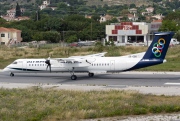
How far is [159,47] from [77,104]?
14553 mm

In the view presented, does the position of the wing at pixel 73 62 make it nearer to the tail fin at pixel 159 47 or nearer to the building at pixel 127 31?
the tail fin at pixel 159 47

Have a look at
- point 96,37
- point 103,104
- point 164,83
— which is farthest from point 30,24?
point 103,104

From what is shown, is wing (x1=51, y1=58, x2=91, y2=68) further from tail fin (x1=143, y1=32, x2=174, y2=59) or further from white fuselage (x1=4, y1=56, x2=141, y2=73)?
tail fin (x1=143, y1=32, x2=174, y2=59)

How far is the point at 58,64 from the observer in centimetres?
4147

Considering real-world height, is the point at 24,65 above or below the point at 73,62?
below

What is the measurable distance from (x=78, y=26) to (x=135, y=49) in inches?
2289

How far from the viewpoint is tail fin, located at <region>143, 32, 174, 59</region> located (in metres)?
39.2

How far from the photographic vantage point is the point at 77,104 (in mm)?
27234

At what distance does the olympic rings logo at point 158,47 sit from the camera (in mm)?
39281

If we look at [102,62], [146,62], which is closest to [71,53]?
[102,62]

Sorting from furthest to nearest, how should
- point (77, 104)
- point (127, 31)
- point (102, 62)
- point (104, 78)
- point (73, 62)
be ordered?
point (127, 31) → point (104, 78) → point (73, 62) → point (102, 62) → point (77, 104)

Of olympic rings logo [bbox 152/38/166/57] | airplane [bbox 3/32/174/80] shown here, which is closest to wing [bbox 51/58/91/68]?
airplane [bbox 3/32/174/80]

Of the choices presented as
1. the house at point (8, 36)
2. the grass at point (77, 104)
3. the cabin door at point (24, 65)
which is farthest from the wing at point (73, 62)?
the house at point (8, 36)

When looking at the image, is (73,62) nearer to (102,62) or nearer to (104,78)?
(102,62)
